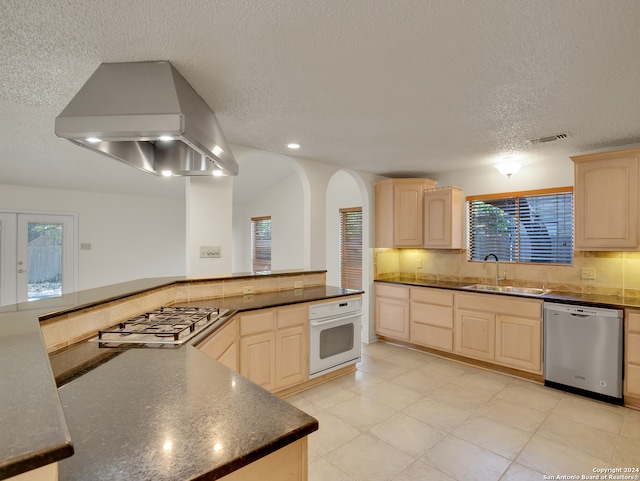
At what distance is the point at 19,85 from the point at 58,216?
3421mm

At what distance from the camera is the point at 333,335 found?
3.22m

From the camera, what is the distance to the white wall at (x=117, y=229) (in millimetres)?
4552

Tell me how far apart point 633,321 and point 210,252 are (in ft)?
12.1

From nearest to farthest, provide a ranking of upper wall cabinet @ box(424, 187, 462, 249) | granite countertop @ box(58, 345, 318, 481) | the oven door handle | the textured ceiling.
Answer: granite countertop @ box(58, 345, 318, 481), the textured ceiling, the oven door handle, upper wall cabinet @ box(424, 187, 462, 249)

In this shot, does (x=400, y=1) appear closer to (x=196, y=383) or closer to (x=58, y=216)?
(x=196, y=383)

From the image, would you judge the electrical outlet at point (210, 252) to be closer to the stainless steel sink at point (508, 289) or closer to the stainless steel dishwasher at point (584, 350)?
the stainless steel sink at point (508, 289)

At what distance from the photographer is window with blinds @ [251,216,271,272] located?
6.89 metres

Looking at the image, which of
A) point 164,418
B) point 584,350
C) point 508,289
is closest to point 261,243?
point 508,289

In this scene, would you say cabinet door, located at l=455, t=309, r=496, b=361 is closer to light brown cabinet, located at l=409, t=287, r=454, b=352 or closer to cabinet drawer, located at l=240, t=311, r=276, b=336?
light brown cabinet, located at l=409, t=287, r=454, b=352

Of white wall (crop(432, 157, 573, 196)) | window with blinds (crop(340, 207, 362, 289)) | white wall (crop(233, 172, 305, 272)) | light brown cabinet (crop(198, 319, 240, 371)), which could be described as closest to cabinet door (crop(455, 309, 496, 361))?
white wall (crop(432, 157, 573, 196))

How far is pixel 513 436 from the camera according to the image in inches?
93.2

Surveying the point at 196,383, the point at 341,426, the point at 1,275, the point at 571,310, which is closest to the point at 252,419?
the point at 196,383

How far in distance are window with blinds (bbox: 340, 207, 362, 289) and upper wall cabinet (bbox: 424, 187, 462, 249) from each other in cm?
151

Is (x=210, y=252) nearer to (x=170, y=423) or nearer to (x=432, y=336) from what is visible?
(x=170, y=423)
